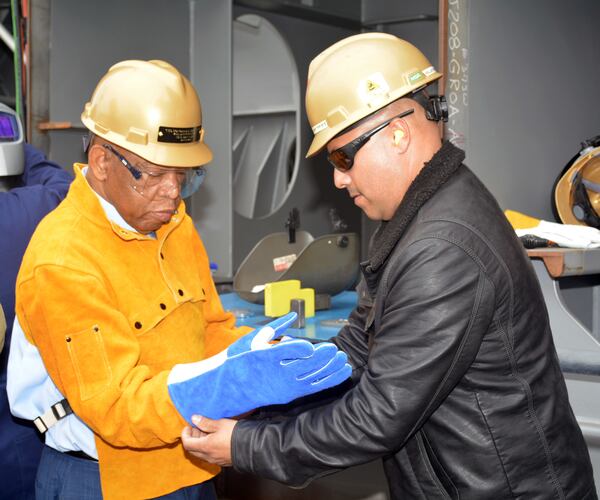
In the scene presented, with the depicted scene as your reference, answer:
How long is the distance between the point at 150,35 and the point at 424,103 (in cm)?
323

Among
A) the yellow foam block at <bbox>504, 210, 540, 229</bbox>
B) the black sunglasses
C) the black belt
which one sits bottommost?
the black belt

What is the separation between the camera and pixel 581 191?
355 centimetres

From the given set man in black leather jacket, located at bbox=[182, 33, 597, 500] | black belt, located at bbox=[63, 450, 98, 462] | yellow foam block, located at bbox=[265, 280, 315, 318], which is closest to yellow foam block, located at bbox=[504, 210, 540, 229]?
yellow foam block, located at bbox=[265, 280, 315, 318]

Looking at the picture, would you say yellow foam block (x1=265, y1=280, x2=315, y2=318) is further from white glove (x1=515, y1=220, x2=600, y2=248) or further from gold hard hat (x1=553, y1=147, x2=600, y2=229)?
gold hard hat (x1=553, y1=147, x2=600, y2=229)

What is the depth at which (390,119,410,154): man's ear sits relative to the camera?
1.74 metres

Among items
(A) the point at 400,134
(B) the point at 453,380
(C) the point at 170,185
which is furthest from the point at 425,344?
(C) the point at 170,185

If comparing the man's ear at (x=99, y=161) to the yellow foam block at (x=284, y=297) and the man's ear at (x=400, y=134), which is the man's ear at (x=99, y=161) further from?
the yellow foam block at (x=284, y=297)

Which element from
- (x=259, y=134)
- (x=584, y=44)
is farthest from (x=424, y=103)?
(x=259, y=134)

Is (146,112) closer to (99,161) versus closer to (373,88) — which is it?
(99,161)

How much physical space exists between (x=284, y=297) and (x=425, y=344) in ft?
5.58

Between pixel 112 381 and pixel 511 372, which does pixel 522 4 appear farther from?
pixel 112 381

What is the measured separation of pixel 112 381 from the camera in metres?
1.69

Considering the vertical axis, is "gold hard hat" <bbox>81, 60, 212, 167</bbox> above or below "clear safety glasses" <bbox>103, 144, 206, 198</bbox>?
above

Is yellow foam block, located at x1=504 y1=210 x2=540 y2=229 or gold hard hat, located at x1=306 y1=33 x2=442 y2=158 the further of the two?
yellow foam block, located at x1=504 y1=210 x2=540 y2=229
